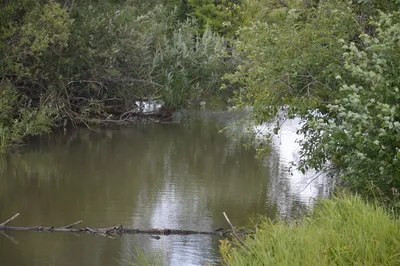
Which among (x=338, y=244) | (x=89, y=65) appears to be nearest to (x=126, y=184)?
(x=89, y=65)

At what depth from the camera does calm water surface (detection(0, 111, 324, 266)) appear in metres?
8.75

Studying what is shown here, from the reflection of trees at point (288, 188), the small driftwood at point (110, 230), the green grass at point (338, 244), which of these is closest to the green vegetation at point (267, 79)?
the green grass at point (338, 244)

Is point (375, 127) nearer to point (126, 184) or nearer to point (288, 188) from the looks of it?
point (288, 188)

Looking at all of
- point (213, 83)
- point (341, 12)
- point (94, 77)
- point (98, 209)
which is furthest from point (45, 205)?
point (213, 83)

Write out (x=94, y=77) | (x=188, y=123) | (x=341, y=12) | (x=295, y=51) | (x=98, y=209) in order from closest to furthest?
(x=341, y=12) < (x=295, y=51) < (x=98, y=209) < (x=94, y=77) < (x=188, y=123)

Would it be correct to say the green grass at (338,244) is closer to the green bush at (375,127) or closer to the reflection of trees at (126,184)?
the green bush at (375,127)

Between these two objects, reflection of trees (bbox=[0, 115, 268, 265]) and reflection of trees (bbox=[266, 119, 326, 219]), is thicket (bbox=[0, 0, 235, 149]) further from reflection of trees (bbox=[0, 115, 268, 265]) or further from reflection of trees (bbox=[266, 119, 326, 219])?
reflection of trees (bbox=[266, 119, 326, 219])

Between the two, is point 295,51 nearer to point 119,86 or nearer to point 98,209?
point 98,209

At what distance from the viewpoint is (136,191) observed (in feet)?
41.2

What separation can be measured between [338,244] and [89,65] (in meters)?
15.0

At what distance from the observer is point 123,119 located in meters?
21.1

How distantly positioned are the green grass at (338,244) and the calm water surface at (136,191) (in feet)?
7.46

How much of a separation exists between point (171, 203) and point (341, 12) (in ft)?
14.7

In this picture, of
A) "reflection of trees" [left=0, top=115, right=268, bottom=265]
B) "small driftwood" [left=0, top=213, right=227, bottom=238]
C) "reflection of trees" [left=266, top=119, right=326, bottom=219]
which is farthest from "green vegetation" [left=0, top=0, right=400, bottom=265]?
"small driftwood" [left=0, top=213, right=227, bottom=238]
